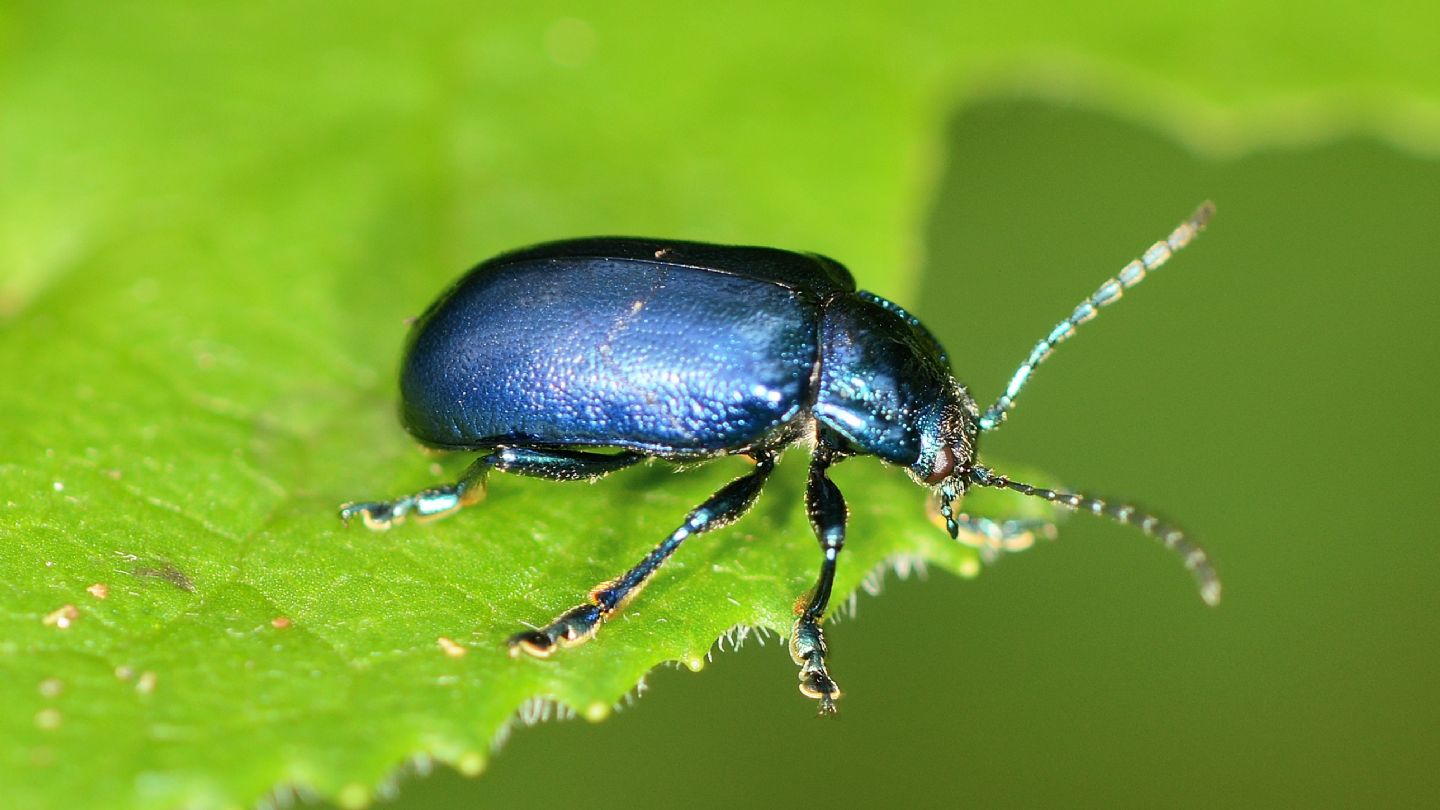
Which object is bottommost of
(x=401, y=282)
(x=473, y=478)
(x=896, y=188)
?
(x=473, y=478)

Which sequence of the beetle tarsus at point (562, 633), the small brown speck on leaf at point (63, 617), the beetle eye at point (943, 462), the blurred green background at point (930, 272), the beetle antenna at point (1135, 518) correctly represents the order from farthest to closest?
the blurred green background at point (930, 272), the beetle eye at point (943, 462), the beetle antenna at point (1135, 518), the beetle tarsus at point (562, 633), the small brown speck on leaf at point (63, 617)

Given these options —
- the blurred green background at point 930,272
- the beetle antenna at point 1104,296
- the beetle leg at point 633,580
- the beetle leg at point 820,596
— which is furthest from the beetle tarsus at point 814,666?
the beetle antenna at point 1104,296

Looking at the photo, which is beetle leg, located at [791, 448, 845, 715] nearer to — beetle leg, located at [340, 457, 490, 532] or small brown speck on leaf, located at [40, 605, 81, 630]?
beetle leg, located at [340, 457, 490, 532]

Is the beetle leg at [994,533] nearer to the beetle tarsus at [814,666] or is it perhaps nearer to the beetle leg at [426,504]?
the beetle tarsus at [814,666]

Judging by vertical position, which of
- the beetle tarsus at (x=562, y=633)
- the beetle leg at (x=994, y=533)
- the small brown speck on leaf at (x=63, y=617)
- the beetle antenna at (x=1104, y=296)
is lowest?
the small brown speck on leaf at (x=63, y=617)

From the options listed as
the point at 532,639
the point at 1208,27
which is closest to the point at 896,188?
the point at 1208,27

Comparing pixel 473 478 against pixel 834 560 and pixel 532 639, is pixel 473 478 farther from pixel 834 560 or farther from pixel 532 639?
pixel 834 560
